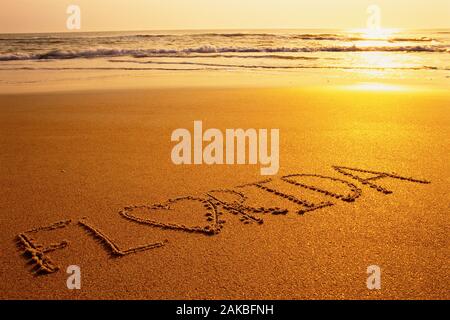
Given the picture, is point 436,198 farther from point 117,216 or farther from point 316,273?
point 117,216

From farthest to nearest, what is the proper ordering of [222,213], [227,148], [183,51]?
[183,51] < [227,148] < [222,213]

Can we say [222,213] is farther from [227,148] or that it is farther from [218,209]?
[227,148]

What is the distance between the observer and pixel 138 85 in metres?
8.63

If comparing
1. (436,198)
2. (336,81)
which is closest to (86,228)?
(436,198)

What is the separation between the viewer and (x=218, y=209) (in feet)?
9.54

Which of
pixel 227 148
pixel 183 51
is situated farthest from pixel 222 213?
pixel 183 51

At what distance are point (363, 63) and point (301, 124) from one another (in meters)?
9.46

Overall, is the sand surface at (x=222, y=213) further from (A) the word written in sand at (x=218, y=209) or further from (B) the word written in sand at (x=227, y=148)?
(B) the word written in sand at (x=227, y=148)

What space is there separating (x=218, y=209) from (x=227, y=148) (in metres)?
1.41

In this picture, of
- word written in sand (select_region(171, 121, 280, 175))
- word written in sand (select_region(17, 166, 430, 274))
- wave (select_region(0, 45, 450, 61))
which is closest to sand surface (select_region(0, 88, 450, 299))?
word written in sand (select_region(17, 166, 430, 274))

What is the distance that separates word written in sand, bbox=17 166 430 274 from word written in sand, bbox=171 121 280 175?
1.54 feet

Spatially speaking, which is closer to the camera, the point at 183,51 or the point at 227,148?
the point at 227,148

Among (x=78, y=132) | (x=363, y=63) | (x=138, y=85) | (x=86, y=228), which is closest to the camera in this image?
(x=86, y=228)

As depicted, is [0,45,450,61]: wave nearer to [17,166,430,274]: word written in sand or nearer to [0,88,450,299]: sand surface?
[0,88,450,299]: sand surface
